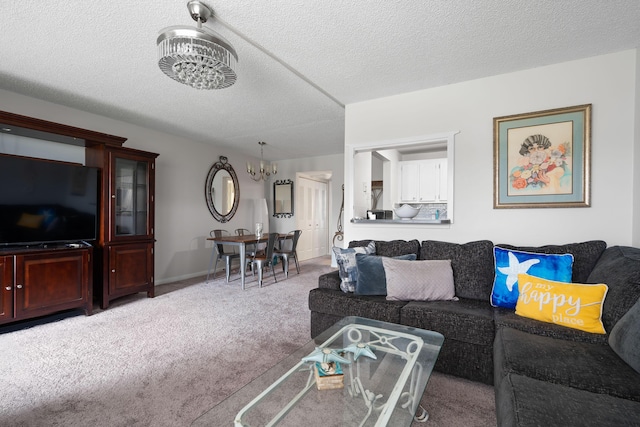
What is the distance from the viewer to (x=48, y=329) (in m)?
2.82

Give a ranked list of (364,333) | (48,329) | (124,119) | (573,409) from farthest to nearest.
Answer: (124,119) < (48,329) < (364,333) < (573,409)

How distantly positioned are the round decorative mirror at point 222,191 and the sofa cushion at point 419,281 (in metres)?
4.17

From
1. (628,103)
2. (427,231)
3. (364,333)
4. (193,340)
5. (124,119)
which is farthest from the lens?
(124,119)

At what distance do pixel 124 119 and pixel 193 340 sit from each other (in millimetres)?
3310

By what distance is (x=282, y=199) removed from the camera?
7133 millimetres

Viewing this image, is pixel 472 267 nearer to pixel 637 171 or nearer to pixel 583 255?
pixel 583 255

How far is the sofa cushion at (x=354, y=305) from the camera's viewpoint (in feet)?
7.20

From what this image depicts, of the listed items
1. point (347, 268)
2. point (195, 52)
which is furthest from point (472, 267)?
point (195, 52)

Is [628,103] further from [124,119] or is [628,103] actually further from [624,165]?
[124,119]

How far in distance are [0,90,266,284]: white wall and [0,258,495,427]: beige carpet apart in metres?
1.33

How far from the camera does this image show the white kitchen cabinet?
160 inches

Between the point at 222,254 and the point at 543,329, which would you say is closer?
the point at 543,329

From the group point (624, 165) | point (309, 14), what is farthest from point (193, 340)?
point (624, 165)

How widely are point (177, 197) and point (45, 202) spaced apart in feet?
6.36
